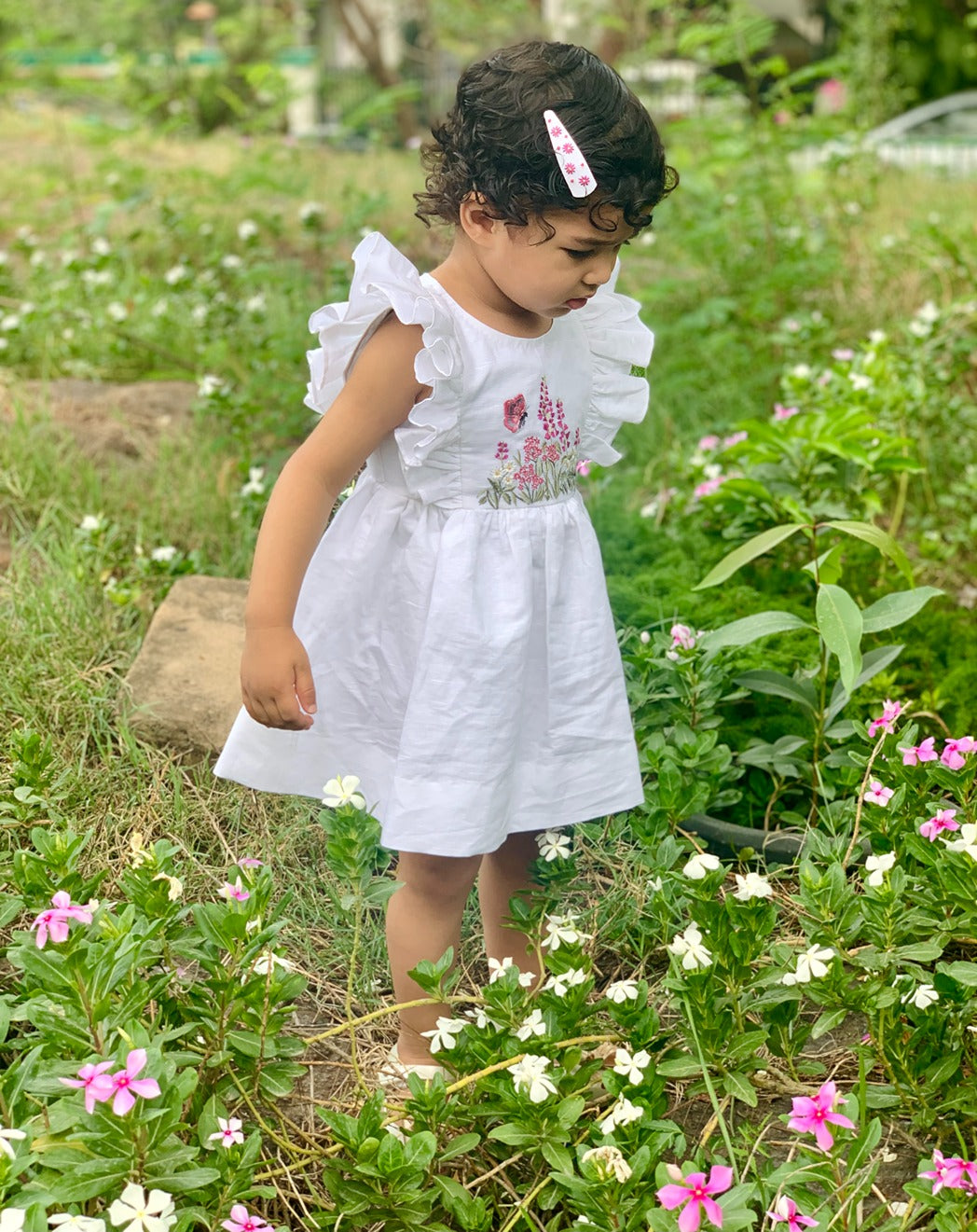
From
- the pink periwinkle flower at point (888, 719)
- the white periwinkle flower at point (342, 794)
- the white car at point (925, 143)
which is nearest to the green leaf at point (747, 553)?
the pink periwinkle flower at point (888, 719)

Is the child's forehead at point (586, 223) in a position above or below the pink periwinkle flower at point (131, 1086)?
above

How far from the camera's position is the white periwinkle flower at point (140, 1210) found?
128cm

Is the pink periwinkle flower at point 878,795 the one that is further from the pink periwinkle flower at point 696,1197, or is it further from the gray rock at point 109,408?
the gray rock at point 109,408

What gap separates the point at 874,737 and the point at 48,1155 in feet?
4.54

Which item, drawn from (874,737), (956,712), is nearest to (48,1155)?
(874,737)

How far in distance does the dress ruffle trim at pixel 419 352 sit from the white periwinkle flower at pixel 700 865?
1.96ft

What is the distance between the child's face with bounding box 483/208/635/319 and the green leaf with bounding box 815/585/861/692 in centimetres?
68

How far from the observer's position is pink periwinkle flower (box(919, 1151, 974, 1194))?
57.1 inches

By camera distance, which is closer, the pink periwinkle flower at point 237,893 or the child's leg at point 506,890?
the pink periwinkle flower at point 237,893

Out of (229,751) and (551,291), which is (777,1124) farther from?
(551,291)

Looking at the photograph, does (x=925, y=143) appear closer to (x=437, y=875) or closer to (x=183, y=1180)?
(x=437, y=875)

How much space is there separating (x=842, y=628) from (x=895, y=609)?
205mm

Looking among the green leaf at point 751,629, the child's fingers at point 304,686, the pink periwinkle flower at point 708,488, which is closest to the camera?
the child's fingers at point 304,686

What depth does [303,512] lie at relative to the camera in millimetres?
1708
